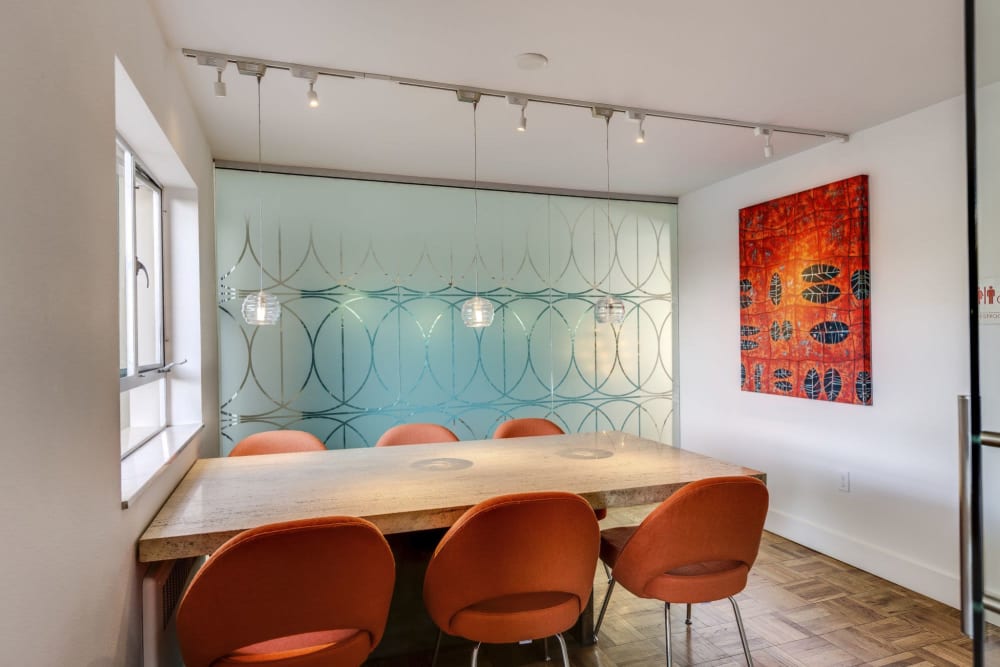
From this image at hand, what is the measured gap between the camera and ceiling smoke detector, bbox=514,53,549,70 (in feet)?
7.52

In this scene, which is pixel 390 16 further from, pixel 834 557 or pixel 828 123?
pixel 834 557

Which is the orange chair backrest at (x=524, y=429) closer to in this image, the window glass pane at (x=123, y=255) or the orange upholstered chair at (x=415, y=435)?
the orange upholstered chair at (x=415, y=435)

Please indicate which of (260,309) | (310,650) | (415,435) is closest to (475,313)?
(415,435)

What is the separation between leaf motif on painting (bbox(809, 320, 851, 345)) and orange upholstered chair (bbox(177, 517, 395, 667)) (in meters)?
2.98

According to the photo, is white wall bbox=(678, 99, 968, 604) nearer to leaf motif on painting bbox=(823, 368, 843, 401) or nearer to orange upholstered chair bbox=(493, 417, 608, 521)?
leaf motif on painting bbox=(823, 368, 843, 401)

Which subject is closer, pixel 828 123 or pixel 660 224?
pixel 828 123

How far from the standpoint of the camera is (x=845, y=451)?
3.32 m

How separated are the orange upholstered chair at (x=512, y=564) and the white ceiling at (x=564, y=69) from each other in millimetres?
1660

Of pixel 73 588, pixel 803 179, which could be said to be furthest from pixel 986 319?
pixel 803 179

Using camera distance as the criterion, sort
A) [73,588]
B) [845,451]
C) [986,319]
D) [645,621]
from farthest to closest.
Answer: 1. [845,451]
2. [645,621]
3. [73,588]
4. [986,319]

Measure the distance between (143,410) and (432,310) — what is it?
1.99 metres

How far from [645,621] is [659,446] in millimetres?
807

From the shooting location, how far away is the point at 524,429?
10.8 feet

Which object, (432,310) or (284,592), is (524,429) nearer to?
(432,310)
